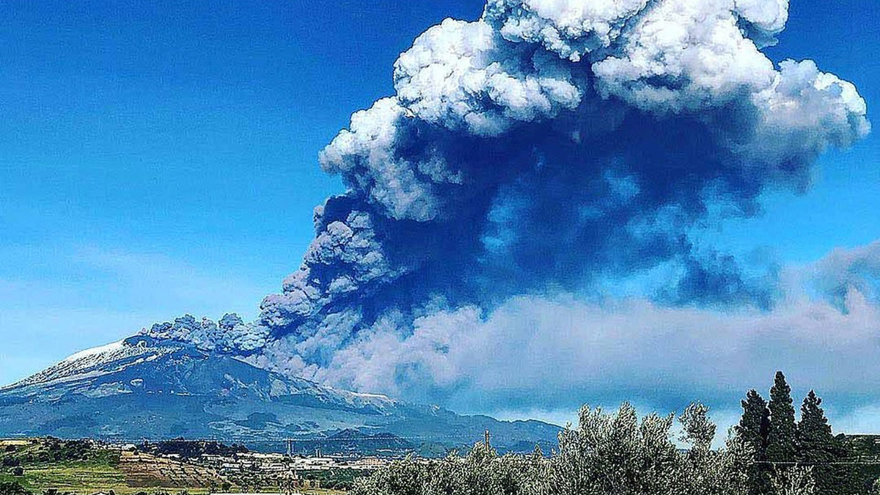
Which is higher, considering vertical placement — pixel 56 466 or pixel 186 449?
pixel 186 449

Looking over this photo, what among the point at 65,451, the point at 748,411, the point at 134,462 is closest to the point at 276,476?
the point at 134,462

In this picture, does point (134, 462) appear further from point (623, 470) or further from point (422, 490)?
point (623, 470)

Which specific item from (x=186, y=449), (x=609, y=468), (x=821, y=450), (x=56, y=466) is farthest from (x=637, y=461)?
(x=186, y=449)

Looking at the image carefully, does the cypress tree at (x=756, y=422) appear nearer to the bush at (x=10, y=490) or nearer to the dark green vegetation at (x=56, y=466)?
the bush at (x=10, y=490)

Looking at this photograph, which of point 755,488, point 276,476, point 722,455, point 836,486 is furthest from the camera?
point 276,476

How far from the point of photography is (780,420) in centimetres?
6241

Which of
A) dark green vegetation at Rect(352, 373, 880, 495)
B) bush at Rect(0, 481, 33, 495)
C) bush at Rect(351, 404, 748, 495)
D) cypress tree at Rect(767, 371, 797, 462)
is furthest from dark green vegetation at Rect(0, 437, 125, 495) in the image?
bush at Rect(351, 404, 748, 495)

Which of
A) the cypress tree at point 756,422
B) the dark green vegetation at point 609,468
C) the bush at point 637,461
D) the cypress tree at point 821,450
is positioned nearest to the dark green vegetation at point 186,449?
the cypress tree at point 756,422

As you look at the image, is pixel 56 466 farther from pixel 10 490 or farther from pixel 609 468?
pixel 609 468

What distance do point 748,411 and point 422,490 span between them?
37396 millimetres

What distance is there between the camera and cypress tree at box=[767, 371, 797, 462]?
6068cm

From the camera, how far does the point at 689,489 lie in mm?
27875

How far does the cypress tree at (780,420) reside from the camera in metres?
60.7

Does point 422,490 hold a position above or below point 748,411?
below
